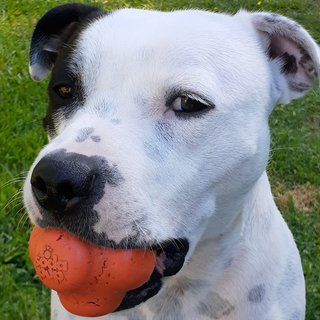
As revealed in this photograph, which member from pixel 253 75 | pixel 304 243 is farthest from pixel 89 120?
pixel 304 243

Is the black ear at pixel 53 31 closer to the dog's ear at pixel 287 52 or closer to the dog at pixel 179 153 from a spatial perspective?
the dog at pixel 179 153

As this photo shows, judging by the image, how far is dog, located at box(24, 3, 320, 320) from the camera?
5.72 ft

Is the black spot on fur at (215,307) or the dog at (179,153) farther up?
the dog at (179,153)

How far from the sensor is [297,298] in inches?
99.0

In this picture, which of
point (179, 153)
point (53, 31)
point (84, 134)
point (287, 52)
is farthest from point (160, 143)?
point (53, 31)

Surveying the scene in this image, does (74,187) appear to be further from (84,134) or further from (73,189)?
(84,134)

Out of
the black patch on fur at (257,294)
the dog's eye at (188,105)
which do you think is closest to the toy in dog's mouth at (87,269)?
the dog's eye at (188,105)

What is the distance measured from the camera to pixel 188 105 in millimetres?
1968

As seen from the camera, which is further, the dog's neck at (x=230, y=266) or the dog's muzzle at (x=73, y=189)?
the dog's neck at (x=230, y=266)

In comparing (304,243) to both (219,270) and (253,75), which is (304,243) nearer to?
(219,270)

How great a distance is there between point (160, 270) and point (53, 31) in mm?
1630

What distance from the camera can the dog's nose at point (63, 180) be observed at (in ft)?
5.35

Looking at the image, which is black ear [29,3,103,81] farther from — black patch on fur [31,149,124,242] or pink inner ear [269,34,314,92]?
black patch on fur [31,149,124,242]

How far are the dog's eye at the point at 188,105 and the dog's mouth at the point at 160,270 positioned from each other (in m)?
0.58
